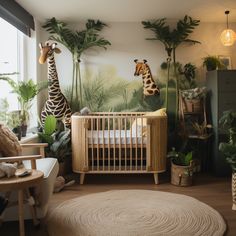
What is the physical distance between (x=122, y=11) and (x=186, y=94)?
4.51ft

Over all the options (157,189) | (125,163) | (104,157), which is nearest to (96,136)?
(104,157)

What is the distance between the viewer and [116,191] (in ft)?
10.3

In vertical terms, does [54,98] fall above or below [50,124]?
above

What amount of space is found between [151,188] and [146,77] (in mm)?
1590

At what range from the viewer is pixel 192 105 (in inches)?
150

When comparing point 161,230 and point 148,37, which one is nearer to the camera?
point 161,230

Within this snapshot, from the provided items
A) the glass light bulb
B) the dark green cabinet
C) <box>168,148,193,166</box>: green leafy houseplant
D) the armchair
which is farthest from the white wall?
the armchair

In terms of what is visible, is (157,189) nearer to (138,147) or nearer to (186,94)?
(138,147)

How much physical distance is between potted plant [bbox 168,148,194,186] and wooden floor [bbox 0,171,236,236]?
8 centimetres

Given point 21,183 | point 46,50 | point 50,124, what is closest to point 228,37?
point 46,50

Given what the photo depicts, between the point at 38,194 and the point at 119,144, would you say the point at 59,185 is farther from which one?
the point at 38,194

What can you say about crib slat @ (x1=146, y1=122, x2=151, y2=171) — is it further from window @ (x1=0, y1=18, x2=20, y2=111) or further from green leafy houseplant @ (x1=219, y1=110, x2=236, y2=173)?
window @ (x1=0, y1=18, x2=20, y2=111)

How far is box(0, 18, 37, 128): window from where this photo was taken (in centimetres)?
340

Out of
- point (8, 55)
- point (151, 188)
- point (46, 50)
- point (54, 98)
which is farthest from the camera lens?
point (54, 98)
